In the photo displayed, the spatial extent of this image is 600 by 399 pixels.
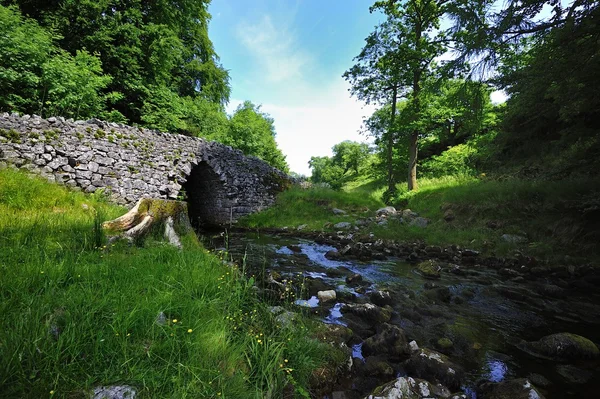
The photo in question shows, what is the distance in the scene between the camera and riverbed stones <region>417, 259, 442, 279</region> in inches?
276

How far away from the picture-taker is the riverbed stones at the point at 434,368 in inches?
116

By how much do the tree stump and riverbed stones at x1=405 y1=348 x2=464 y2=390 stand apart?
175 inches

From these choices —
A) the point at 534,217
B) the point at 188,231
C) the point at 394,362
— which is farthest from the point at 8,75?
the point at 534,217

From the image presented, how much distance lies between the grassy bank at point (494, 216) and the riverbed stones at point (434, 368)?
6.47m

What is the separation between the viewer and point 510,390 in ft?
8.75

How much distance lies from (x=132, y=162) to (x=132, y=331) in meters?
10.5

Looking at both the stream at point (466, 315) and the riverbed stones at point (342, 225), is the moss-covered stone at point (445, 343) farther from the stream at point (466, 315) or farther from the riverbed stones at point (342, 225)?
the riverbed stones at point (342, 225)

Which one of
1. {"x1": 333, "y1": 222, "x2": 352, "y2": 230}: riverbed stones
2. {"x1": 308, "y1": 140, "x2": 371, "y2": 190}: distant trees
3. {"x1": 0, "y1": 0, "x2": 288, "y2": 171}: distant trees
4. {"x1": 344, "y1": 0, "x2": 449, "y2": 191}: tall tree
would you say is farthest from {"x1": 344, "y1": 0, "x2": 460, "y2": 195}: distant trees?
{"x1": 308, "y1": 140, "x2": 371, "y2": 190}: distant trees

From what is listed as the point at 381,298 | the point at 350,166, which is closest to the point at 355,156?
the point at 350,166

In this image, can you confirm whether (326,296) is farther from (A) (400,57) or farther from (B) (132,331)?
(A) (400,57)

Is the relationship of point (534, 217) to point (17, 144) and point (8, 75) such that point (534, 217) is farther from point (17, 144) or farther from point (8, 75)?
point (8, 75)

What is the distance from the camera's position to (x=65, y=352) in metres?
1.86

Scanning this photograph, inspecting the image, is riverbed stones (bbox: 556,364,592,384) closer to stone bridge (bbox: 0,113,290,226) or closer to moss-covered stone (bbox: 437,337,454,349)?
moss-covered stone (bbox: 437,337,454,349)

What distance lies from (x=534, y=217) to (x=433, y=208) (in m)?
4.32
